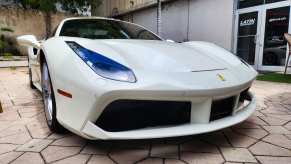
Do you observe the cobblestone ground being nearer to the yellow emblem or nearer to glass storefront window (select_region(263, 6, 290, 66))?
the yellow emblem

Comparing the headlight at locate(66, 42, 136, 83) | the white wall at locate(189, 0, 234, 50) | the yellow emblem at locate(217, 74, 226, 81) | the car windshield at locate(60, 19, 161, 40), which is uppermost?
the white wall at locate(189, 0, 234, 50)

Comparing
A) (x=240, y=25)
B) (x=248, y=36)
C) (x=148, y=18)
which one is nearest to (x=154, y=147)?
(x=248, y=36)

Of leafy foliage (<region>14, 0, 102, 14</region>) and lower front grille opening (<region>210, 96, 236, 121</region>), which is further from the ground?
leafy foliage (<region>14, 0, 102, 14</region>)

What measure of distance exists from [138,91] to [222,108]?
0.67 meters

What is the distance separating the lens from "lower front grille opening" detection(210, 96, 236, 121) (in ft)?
5.67

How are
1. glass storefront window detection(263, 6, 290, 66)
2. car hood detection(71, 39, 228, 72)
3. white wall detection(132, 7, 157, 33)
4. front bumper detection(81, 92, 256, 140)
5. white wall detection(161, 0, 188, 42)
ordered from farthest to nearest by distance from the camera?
white wall detection(132, 7, 157, 33) → white wall detection(161, 0, 188, 42) → glass storefront window detection(263, 6, 290, 66) → car hood detection(71, 39, 228, 72) → front bumper detection(81, 92, 256, 140)

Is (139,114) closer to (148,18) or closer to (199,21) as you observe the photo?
(199,21)

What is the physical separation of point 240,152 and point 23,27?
11467 millimetres

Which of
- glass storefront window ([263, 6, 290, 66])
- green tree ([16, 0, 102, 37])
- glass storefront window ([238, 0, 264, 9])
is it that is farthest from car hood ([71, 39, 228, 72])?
green tree ([16, 0, 102, 37])

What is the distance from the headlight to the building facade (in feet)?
19.9

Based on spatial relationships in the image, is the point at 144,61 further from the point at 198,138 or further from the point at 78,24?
the point at 78,24

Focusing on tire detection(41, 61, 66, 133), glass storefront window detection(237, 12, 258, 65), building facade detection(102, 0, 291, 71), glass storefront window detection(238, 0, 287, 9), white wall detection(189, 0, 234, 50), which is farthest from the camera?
white wall detection(189, 0, 234, 50)

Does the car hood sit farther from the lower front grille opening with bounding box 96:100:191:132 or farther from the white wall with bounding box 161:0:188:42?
the white wall with bounding box 161:0:188:42

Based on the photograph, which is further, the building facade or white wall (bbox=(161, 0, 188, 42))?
white wall (bbox=(161, 0, 188, 42))
